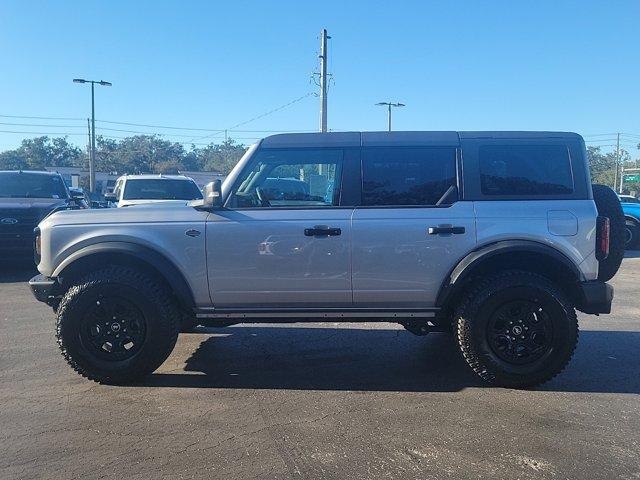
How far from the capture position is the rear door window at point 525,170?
14.9 ft

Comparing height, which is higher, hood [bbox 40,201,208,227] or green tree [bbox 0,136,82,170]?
green tree [bbox 0,136,82,170]

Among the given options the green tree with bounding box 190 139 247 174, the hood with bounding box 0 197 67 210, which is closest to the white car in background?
the hood with bounding box 0 197 67 210

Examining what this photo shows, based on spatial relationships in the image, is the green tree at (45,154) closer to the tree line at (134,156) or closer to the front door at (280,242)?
the tree line at (134,156)

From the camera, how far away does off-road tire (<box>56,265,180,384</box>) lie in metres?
4.43

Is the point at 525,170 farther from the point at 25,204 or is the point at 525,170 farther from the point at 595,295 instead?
the point at 25,204

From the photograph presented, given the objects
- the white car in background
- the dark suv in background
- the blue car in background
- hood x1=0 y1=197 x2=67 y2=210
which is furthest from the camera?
the blue car in background

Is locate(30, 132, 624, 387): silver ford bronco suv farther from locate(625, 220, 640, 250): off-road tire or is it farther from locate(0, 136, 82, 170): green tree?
locate(0, 136, 82, 170): green tree

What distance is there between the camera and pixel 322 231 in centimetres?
441

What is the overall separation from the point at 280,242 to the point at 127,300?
134 centimetres

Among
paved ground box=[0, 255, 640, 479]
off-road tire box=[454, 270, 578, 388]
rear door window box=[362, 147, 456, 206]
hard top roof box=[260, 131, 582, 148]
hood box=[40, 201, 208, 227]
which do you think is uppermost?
hard top roof box=[260, 131, 582, 148]

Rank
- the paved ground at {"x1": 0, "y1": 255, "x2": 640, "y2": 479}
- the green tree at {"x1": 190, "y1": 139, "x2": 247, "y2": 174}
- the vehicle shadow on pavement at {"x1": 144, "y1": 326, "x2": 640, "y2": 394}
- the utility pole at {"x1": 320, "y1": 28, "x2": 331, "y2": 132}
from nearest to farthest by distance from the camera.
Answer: the paved ground at {"x1": 0, "y1": 255, "x2": 640, "y2": 479}
the vehicle shadow on pavement at {"x1": 144, "y1": 326, "x2": 640, "y2": 394}
the utility pole at {"x1": 320, "y1": 28, "x2": 331, "y2": 132}
the green tree at {"x1": 190, "y1": 139, "x2": 247, "y2": 174}

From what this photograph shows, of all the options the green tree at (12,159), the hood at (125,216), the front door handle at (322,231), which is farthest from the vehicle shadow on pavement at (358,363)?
the green tree at (12,159)

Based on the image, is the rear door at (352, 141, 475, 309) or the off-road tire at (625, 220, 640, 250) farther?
the off-road tire at (625, 220, 640, 250)

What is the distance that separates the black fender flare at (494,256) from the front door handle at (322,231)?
3.27 ft
